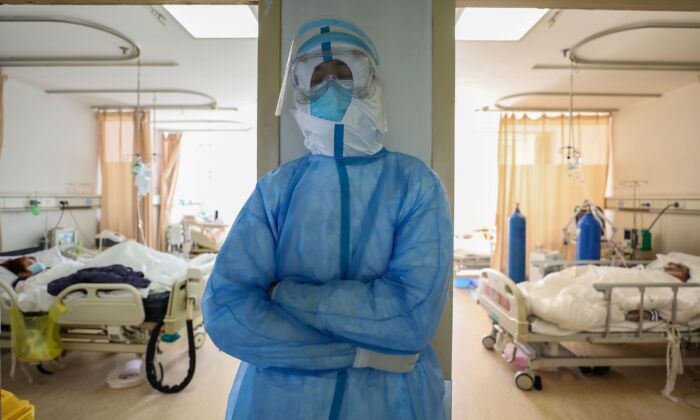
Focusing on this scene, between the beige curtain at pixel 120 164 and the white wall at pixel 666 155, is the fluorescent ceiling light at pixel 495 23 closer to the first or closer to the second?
the white wall at pixel 666 155

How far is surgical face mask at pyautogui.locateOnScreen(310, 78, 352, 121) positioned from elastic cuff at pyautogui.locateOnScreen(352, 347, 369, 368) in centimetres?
55

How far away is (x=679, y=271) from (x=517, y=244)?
5.11 feet

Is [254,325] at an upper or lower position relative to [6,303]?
upper

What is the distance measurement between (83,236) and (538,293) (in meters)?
5.51

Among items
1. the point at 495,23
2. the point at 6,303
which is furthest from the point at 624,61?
the point at 6,303

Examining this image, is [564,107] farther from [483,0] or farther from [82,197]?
[82,197]

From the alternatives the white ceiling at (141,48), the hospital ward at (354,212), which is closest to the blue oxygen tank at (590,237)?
the hospital ward at (354,212)

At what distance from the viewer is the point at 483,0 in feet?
4.47

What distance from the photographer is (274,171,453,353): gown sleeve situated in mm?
796

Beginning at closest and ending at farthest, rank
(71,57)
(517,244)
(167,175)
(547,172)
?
(71,57), (517,244), (547,172), (167,175)

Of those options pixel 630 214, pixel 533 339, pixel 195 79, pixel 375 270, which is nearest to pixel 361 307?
pixel 375 270

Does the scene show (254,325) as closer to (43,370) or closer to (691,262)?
(43,370)

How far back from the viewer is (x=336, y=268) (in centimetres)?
91

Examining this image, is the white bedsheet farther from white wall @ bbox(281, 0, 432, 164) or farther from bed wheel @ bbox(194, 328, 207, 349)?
white wall @ bbox(281, 0, 432, 164)
